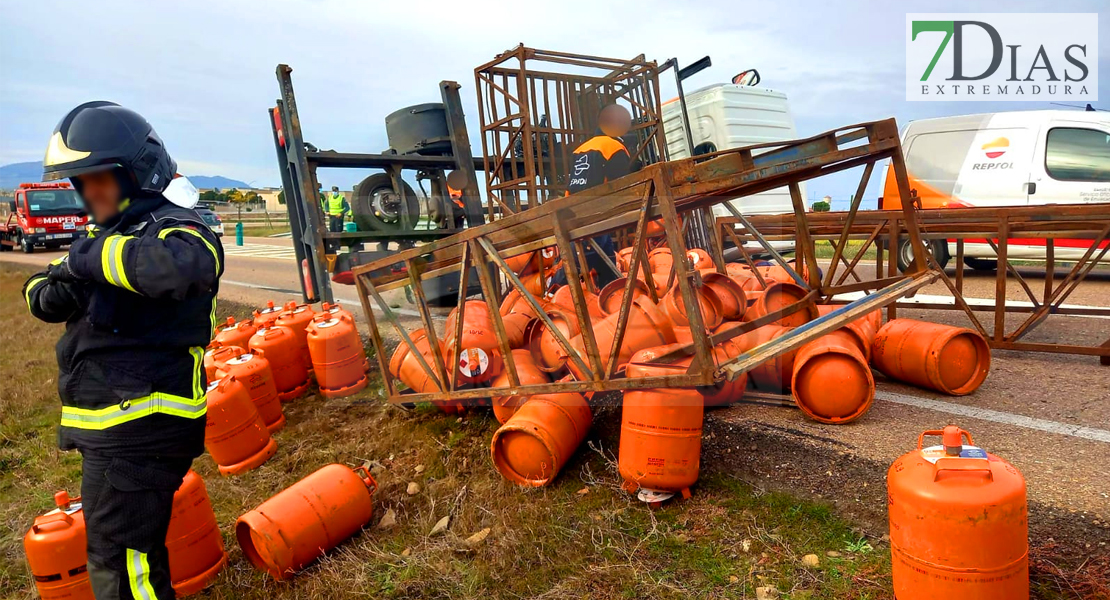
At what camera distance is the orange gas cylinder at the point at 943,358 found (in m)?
3.66

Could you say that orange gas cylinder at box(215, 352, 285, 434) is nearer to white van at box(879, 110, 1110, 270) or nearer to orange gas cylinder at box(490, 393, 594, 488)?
orange gas cylinder at box(490, 393, 594, 488)

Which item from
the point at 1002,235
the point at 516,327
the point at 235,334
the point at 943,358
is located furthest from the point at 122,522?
the point at 1002,235

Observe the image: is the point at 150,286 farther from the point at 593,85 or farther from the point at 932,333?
the point at 593,85

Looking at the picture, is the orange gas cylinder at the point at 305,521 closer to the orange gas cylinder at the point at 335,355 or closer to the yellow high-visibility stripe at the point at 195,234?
the yellow high-visibility stripe at the point at 195,234

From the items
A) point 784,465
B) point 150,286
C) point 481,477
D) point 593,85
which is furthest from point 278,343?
point 593,85

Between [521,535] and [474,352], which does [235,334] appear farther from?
[521,535]

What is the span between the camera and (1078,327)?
17.2 ft

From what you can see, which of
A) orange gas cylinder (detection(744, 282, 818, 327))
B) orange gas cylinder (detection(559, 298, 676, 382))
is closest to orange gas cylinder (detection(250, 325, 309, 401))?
orange gas cylinder (detection(559, 298, 676, 382))

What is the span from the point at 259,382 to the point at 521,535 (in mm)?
2655

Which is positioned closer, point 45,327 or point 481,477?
point 481,477

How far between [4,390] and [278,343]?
3.47 meters

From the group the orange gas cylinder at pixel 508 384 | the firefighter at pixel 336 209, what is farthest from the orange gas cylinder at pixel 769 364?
the firefighter at pixel 336 209

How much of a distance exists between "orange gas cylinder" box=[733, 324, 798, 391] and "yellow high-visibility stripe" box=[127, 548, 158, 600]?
9.65 ft

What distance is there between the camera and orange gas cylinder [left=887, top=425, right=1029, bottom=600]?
191cm
